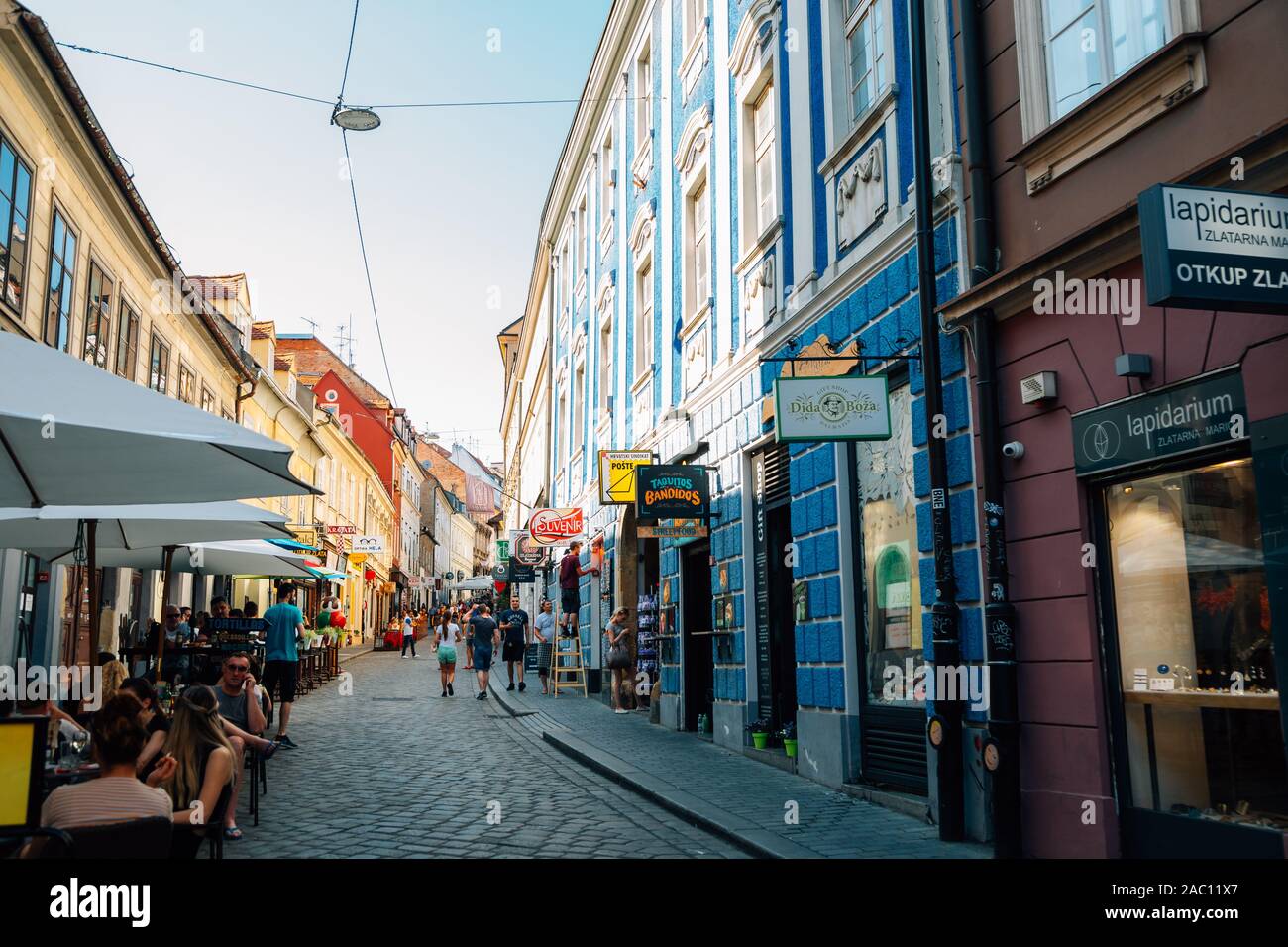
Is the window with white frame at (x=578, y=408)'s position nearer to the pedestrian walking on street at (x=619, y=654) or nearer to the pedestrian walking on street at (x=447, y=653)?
the pedestrian walking on street at (x=447, y=653)

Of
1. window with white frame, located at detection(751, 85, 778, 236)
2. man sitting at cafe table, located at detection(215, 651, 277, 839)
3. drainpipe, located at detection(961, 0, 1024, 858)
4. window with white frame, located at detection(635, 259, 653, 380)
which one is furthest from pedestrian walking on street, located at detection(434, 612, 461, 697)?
drainpipe, located at detection(961, 0, 1024, 858)

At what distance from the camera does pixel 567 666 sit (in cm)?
2314

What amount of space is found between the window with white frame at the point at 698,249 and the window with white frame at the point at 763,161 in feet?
5.65

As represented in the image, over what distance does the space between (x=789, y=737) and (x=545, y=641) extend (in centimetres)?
1248

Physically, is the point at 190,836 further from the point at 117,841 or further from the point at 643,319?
the point at 643,319

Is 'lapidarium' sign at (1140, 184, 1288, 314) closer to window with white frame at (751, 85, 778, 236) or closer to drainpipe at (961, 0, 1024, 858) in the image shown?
drainpipe at (961, 0, 1024, 858)

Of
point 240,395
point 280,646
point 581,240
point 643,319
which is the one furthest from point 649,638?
point 240,395

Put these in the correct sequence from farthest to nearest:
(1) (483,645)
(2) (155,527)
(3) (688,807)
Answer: (1) (483,645) < (2) (155,527) < (3) (688,807)

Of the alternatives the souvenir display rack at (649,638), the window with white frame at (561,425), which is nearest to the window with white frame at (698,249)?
the souvenir display rack at (649,638)

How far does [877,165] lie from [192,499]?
19.7 feet

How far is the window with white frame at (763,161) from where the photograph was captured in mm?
12334

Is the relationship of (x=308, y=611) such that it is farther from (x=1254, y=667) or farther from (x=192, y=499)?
(x=1254, y=667)
